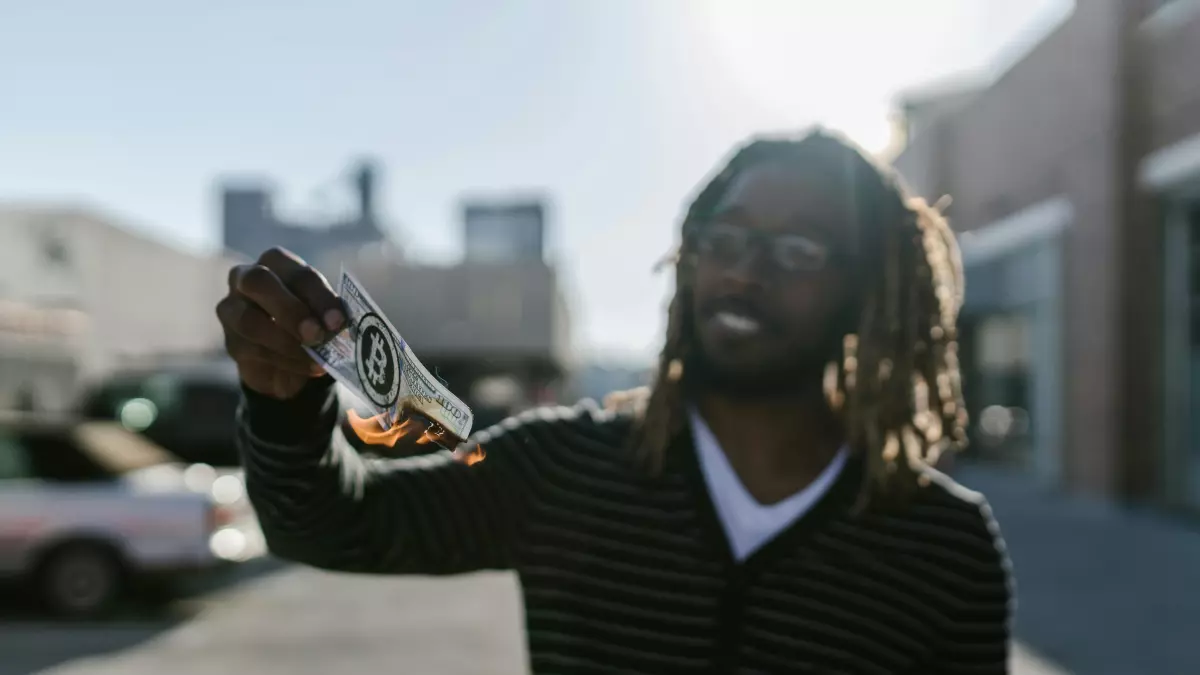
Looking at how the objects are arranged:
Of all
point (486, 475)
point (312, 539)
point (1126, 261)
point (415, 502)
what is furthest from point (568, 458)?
point (1126, 261)

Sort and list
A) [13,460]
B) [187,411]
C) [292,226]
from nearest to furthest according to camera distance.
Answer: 1. [13,460]
2. [187,411]
3. [292,226]

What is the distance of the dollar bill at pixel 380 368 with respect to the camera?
112cm

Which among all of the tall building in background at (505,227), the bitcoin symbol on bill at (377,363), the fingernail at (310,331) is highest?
the tall building in background at (505,227)

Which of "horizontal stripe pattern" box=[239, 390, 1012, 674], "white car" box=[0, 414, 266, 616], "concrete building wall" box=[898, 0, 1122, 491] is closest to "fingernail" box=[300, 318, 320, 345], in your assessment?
"horizontal stripe pattern" box=[239, 390, 1012, 674]

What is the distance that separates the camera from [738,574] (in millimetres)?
1715

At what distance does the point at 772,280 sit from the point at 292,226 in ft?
196

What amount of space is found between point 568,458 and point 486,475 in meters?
0.14

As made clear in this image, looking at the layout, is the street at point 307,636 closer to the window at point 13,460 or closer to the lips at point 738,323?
the window at point 13,460

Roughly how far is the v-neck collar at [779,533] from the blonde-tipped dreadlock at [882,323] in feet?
0.24

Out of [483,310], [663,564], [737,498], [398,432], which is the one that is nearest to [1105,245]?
[737,498]

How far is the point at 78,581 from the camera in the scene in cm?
787

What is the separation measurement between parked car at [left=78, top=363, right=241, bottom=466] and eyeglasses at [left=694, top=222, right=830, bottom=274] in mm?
9856

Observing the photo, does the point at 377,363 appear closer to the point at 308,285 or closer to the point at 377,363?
the point at 377,363

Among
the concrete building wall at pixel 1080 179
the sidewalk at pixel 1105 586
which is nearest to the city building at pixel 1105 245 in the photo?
the concrete building wall at pixel 1080 179
